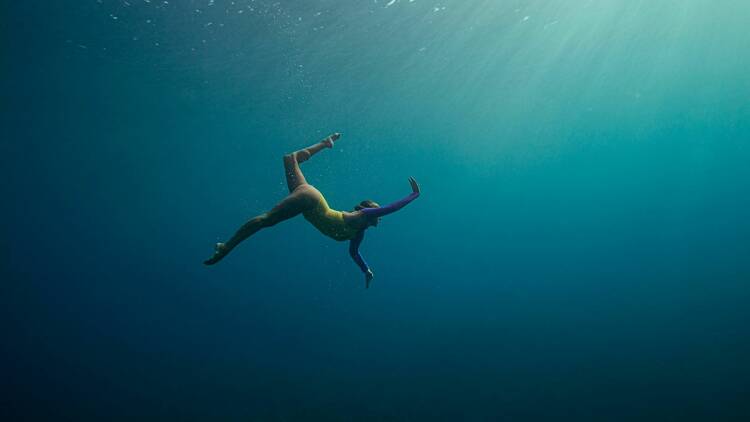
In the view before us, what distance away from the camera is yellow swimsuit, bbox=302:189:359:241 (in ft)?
15.2

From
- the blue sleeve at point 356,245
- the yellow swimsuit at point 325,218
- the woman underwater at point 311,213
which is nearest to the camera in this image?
the woman underwater at point 311,213

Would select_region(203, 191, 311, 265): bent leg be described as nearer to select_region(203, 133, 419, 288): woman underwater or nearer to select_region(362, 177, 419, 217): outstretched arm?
select_region(203, 133, 419, 288): woman underwater

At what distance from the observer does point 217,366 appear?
872 inches

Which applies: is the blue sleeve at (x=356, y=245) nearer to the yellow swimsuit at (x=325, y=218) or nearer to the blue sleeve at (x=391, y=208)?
the yellow swimsuit at (x=325, y=218)

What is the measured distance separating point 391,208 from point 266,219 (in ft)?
4.74

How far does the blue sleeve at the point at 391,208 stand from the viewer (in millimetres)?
4383

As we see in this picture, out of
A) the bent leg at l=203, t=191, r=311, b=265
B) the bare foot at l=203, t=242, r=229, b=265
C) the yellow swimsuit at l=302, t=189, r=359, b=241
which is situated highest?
the yellow swimsuit at l=302, t=189, r=359, b=241

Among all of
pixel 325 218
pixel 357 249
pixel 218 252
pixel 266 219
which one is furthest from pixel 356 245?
pixel 218 252

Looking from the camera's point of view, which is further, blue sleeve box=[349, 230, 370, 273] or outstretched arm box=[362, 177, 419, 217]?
blue sleeve box=[349, 230, 370, 273]

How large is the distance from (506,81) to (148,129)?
2383 centimetres

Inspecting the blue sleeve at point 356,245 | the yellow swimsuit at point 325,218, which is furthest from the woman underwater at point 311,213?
the blue sleeve at point 356,245

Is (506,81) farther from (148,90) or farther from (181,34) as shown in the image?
(148,90)

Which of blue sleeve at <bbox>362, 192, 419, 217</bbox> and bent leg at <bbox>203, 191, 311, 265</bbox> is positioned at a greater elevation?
blue sleeve at <bbox>362, 192, 419, 217</bbox>

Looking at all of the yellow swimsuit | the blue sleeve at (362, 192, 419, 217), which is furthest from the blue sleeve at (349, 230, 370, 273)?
the blue sleeve at (362, 192, 419, 217)
